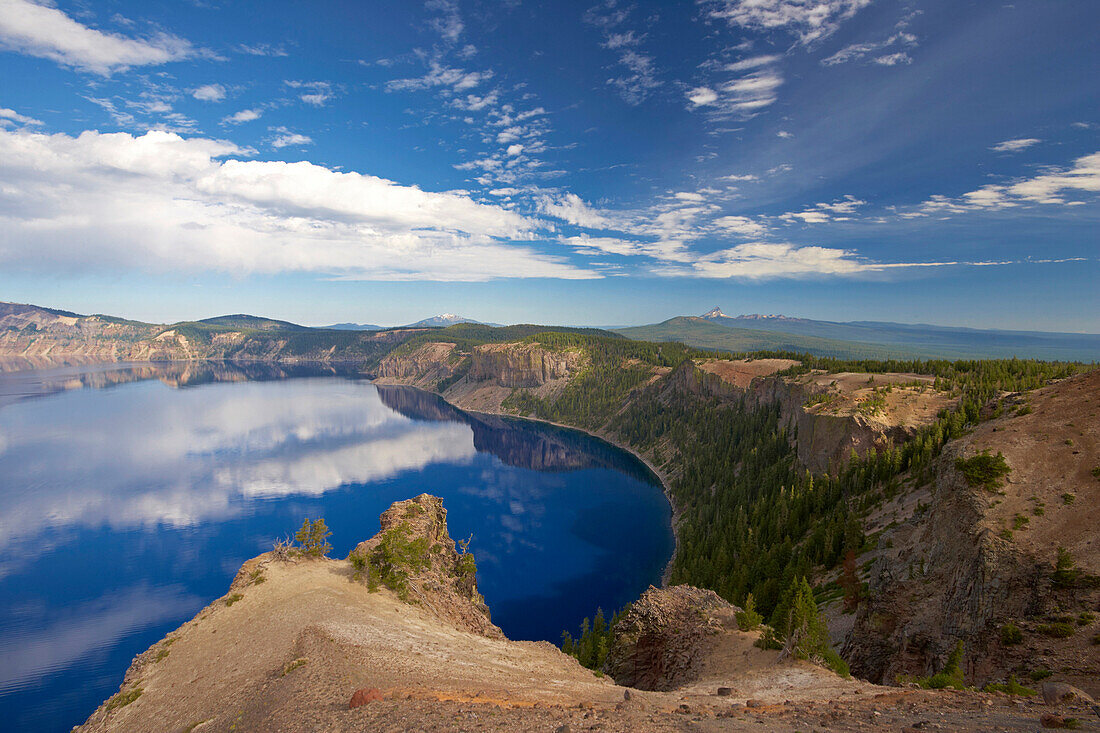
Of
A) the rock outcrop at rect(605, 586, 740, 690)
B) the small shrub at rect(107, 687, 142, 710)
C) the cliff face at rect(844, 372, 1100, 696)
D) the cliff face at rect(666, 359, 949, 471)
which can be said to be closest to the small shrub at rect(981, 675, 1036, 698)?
the cliff face at rect(844, 372, 1100, 696)

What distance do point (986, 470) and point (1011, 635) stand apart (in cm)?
1285

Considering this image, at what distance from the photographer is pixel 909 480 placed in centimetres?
5553

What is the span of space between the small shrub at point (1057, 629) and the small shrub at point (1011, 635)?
764mm

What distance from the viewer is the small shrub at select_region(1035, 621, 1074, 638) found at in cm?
2047

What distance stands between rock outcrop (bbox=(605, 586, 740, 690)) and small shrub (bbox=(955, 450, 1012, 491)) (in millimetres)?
19455

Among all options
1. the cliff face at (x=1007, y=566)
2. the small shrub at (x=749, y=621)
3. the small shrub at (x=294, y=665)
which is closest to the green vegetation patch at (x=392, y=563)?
the small shrub at (x=294, y=665)

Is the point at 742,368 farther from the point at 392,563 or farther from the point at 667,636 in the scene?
the point at 392,563

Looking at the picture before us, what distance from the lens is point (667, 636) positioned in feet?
115

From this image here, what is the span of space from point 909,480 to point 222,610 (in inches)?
2907

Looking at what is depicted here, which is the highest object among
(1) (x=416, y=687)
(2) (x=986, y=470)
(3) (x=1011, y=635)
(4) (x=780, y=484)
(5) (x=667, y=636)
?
(2) (x=986, y=470)

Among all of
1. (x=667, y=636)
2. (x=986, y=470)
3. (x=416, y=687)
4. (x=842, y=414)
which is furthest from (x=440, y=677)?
(x=842, y=414)

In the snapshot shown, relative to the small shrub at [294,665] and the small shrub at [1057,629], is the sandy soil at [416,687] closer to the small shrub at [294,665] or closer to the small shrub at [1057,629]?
the small shrub at [294,665]

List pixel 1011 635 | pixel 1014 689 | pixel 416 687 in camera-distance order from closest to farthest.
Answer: pixel 1014 689 → pixel 416 687 → pixel 1011 635

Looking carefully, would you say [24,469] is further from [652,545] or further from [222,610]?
[652,545]
